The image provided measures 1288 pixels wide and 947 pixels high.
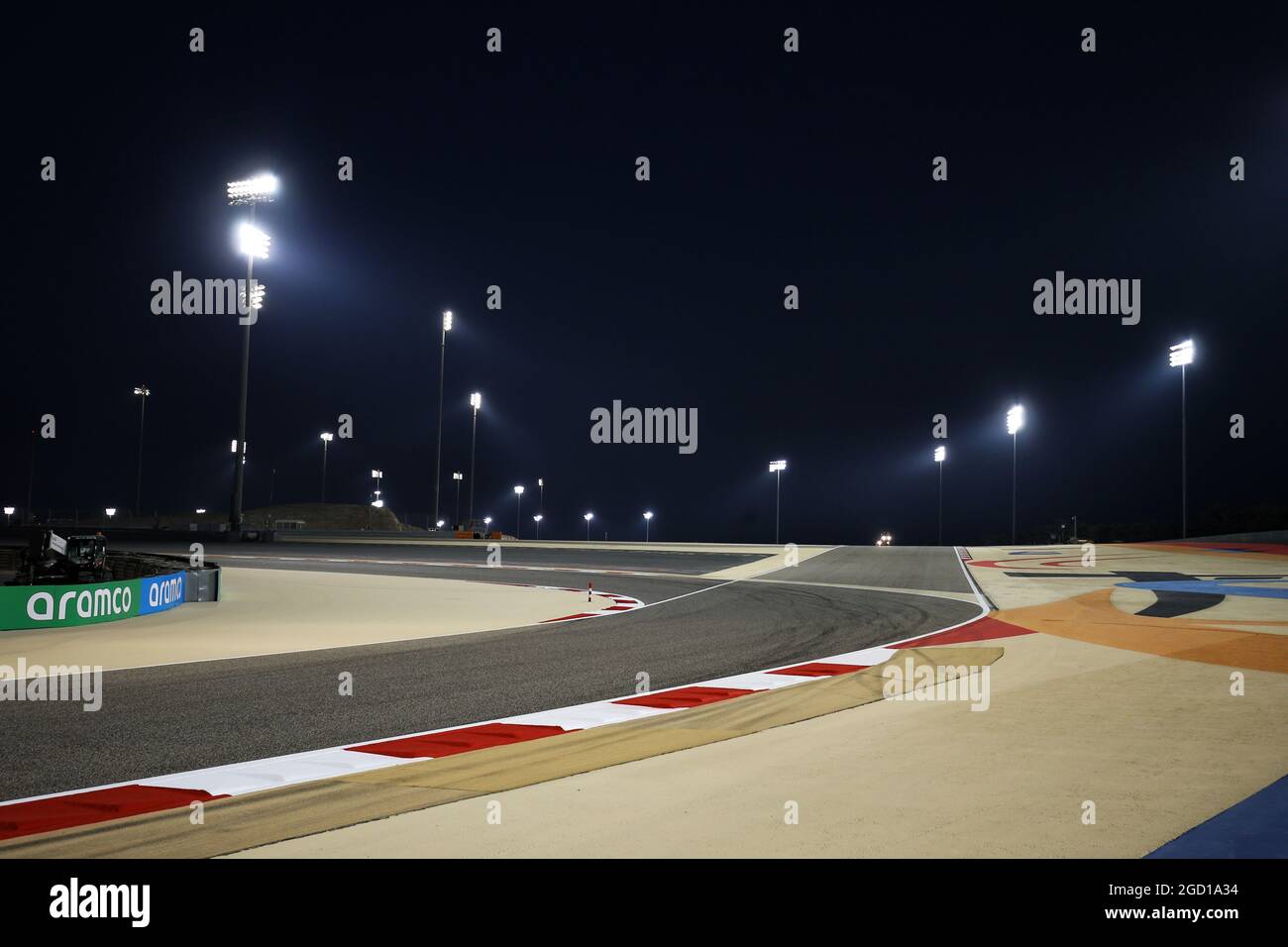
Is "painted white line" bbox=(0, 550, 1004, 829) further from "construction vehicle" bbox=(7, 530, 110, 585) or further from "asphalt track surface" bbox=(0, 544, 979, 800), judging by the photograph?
"construction vehicle" bbox=(7, 530, 110, 585)

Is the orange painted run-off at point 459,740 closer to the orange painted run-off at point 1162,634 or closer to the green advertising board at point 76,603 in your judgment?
the orange painted run-off at point 1162,634

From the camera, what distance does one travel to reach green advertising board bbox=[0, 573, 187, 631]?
1144 centimetres

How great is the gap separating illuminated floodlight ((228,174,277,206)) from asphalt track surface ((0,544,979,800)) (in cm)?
2605

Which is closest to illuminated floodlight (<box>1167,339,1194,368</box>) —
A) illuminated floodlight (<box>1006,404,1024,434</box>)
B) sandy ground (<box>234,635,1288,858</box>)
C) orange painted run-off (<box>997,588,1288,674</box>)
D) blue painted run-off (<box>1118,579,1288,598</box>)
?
illuminated floodlight (<box>1006,404,1024,434</box>)

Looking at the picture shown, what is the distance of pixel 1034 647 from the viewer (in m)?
10.0

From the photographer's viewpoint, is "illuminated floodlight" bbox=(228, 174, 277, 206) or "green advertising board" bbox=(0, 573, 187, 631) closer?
"green advertising board" bbox=(0, 573, 187, 631)

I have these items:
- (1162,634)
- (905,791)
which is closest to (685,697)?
(905,791)

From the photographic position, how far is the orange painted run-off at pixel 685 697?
693 cm

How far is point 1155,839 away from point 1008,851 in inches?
29.3

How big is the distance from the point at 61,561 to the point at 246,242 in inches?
736

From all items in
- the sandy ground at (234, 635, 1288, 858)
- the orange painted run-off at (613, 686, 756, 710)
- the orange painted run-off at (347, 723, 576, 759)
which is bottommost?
the orange painted run-off at (613, 686, 756, 710)

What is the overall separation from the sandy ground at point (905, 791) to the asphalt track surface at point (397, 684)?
201 centimetres
